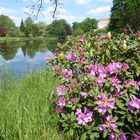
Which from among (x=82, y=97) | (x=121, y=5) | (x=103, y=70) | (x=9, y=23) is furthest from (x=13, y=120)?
(x=9, y=23)

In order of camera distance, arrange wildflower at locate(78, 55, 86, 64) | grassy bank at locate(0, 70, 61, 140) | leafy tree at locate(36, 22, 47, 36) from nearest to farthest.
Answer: grassy bank at locate(0, 70, 61, 140), wildflower at locate(78, 55, 86, 64), leafy tree at locate(36, 22, 47, 36)

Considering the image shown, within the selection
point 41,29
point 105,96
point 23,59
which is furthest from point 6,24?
point 105,96

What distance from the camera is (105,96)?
11.9ft

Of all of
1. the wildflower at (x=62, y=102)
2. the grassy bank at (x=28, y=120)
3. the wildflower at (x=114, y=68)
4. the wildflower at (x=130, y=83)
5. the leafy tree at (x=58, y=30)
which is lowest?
the leafy tree at (x=58, y=30)

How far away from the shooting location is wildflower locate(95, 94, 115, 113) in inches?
140

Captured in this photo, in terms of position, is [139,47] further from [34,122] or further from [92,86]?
[34,122]

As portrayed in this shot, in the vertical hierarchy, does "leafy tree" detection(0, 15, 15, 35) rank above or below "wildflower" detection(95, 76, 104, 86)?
below

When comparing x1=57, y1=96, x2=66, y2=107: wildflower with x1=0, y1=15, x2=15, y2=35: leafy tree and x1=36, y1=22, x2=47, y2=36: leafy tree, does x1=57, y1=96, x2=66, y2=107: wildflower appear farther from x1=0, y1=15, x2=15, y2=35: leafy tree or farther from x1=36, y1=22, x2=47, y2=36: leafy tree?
x1=36, y1=22, x2=47, y2=36: leafy tree

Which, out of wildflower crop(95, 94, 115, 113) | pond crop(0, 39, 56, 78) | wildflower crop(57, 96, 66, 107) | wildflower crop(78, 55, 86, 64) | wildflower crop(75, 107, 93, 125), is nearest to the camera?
wildflower crop(95, 94, 115, 113)

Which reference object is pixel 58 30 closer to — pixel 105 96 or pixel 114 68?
pixel 114 68

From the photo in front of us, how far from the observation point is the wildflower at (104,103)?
3.57 meters

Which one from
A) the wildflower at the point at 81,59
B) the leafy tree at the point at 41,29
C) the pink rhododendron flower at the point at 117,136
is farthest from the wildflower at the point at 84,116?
the leafy tree at the point at 41,29

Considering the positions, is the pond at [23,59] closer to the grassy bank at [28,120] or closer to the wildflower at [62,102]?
the grassy bank at [28,120]

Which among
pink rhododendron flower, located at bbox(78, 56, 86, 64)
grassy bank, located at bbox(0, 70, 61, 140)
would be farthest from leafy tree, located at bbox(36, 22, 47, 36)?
pink rhododendron flower, located at bbox(78, 56, 86, 64)
